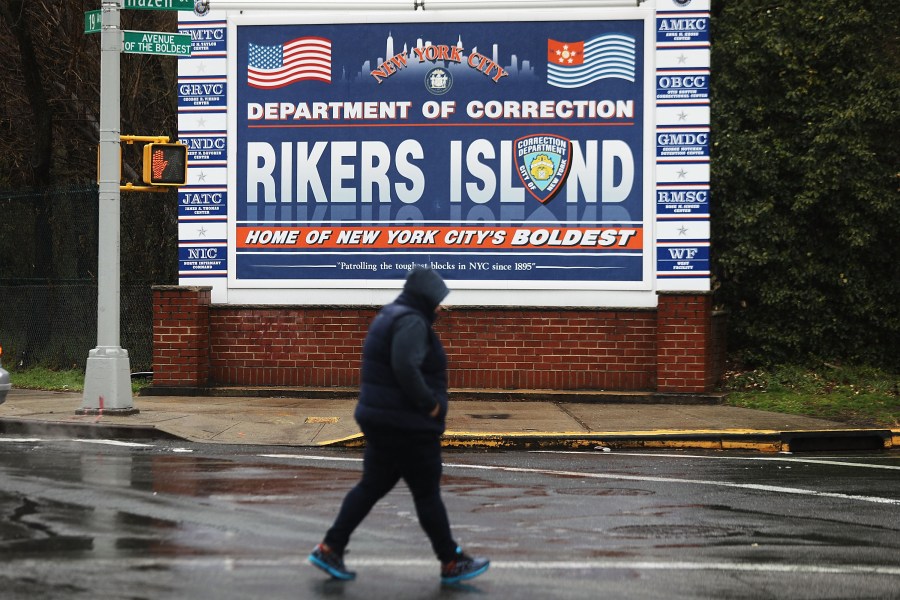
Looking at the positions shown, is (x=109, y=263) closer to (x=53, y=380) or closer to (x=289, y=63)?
(x=289, y=63)

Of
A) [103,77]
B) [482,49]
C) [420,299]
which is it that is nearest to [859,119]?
[482,49]

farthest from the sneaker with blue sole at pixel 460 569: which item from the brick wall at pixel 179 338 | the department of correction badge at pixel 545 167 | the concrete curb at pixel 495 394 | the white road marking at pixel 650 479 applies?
the brick wall at pixel 179 338

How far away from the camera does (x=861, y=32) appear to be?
19078 mm

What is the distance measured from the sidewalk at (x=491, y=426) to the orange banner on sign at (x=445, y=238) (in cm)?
221

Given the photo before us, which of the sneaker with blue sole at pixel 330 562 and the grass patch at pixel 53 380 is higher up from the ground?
the grass patch at pixel 53 380

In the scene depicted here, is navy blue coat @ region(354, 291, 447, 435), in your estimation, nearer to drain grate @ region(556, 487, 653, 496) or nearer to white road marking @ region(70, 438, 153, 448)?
drain grate @ region(556, 487, 653, 496)

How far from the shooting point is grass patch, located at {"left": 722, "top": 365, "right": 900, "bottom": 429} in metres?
15.3

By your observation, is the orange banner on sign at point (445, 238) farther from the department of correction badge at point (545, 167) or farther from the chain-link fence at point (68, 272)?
the chain-link fence at point (68, 272)

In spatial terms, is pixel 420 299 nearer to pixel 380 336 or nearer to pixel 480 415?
pixel 380 336

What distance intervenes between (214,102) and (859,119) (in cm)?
945

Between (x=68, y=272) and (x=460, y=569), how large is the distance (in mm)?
14570

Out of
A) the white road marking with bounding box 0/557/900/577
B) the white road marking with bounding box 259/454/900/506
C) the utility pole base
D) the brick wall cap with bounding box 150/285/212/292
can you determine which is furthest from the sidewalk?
the white road marking with bounding box 0/557/900/577

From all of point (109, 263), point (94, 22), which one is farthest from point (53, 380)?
point (94, 22)

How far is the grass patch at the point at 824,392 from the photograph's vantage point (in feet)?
50.2
